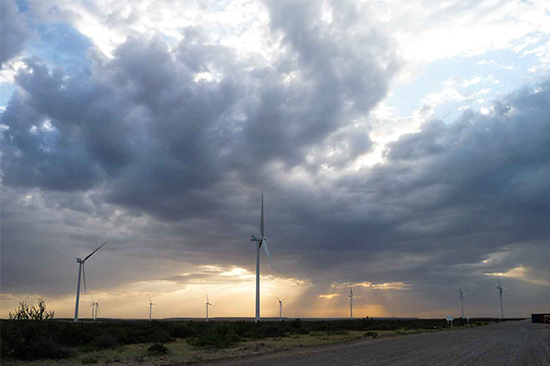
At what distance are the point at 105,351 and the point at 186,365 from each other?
12599 mm

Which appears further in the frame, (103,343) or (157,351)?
(103,343)

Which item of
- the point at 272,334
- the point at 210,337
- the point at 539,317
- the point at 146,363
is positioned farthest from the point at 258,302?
the point at 539,317

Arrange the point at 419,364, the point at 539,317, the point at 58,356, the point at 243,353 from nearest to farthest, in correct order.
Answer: the point at 419,364 < the point at 58,356 < the point at 243,353 < the point at 539,317

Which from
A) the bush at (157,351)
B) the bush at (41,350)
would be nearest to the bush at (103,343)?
the bush at (157,351)

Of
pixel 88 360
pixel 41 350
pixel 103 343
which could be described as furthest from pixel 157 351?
pixel 41 350

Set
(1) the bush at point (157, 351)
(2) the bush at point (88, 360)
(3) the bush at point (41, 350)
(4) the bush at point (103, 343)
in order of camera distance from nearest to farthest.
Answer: (2) the bush at point (88, 360) < (3) the bush at point (41, 350) < (1) the bush at point (157, 351) < (4) the bush at point (103, 343)

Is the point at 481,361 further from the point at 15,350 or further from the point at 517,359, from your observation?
the point at 15,350

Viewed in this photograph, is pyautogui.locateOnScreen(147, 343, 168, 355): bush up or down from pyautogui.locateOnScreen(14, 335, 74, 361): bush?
down

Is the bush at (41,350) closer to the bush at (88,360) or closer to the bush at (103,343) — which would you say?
the bush at (88,360)

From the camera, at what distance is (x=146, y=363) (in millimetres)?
32156

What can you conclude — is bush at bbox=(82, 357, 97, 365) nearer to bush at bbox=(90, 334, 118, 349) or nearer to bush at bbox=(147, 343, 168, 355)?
bush at bbox=(147, 343, 168, 355)

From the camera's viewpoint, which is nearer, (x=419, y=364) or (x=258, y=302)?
(x=419, y=364)

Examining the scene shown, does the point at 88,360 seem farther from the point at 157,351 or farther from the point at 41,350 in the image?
the point at 157,351

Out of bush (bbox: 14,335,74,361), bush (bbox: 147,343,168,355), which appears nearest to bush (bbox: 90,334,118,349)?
bush (bbox: 147,343,168,355)
